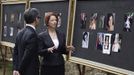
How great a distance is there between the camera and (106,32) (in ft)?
15.7

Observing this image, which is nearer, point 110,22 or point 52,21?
point 110,22

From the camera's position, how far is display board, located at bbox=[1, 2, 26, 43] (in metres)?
7.32

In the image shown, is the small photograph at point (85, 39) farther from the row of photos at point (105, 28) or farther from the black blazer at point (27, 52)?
the black blazer at point (27, 52)

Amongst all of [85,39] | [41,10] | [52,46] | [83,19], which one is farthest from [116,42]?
[41,10]

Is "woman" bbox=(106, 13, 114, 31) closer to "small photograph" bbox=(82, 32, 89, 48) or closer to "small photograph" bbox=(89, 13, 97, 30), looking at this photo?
"small photograph" bbox=(89, 13, 97, 30)

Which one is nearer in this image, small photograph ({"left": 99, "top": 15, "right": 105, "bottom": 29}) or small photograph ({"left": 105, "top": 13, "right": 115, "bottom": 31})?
small photograph ({"left": 105, "top": 13, "right": 115, "bottom": 31})

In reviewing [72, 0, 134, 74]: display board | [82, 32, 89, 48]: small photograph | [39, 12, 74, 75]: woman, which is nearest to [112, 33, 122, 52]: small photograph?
[72, 0, 134, 74]: display board

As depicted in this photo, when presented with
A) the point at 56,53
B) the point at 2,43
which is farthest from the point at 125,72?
the point at 2,43

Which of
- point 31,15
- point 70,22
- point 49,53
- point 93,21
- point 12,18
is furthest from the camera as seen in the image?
point 12,18

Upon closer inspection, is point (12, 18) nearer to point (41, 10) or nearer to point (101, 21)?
point (41, 10)

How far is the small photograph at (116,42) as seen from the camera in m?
4.55

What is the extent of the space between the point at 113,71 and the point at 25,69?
41.3 inches

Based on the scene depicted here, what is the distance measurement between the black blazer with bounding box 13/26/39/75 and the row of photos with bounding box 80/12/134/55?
0.70 m

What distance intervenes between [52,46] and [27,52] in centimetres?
45
